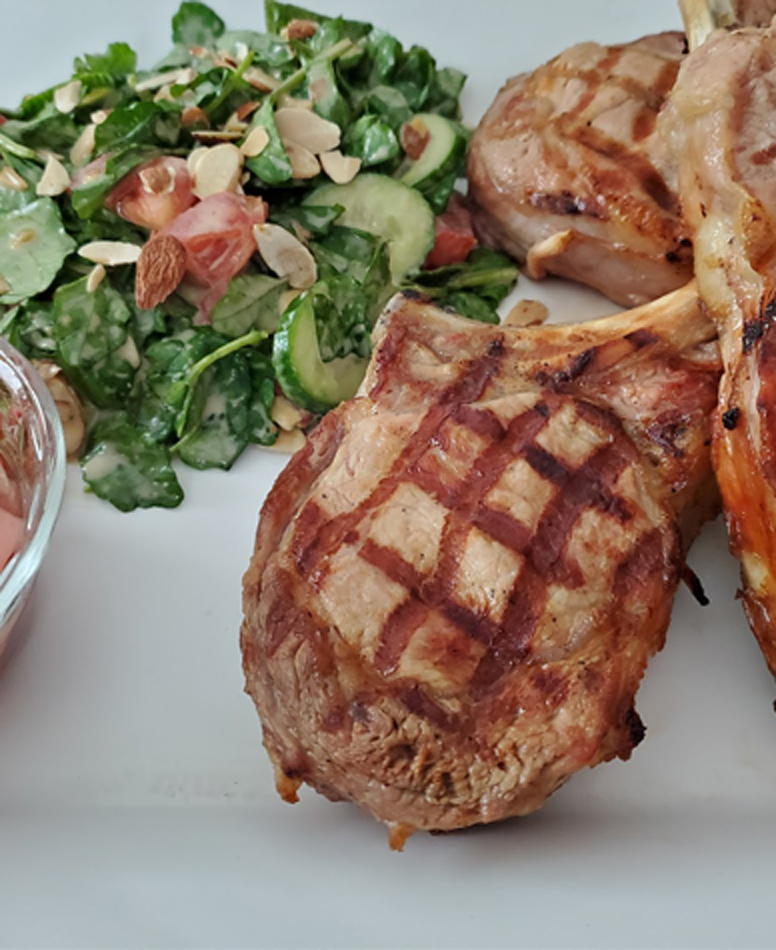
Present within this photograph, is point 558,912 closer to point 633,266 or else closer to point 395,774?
point 395,774

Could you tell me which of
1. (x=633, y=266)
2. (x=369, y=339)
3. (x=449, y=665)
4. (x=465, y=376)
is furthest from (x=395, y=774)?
(x=633, y=266)

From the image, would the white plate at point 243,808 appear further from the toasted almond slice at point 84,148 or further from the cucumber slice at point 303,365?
the toasted almond slice at point 84,148

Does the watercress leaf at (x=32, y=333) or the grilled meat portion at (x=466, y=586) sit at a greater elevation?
the grilled meat portion at (x=466, y=586)

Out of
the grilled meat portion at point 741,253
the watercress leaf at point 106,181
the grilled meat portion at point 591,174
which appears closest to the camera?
the grilled meat portion at point 741,253

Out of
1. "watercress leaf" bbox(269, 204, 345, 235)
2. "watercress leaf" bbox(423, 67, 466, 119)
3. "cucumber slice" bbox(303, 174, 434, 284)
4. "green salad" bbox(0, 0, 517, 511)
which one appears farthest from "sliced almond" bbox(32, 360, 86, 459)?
"watercress leaf" bbox(423, 67, 466, 119)

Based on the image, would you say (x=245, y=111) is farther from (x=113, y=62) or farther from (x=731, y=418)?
(x=731, y=418)

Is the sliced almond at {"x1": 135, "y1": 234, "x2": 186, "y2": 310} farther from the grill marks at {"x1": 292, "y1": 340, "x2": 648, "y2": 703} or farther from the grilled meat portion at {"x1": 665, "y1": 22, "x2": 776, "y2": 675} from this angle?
the grilled meat portion at {"x1": 665, "y1": 22, "x2": 776, "y2": 675}

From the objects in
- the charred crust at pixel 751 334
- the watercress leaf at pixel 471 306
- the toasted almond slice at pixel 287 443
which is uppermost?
the charred crust at pixel 751 334

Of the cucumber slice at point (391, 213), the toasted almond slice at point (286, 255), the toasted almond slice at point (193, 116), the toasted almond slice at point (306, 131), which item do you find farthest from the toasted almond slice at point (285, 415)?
the toasted almond slice at point (193, 116)
